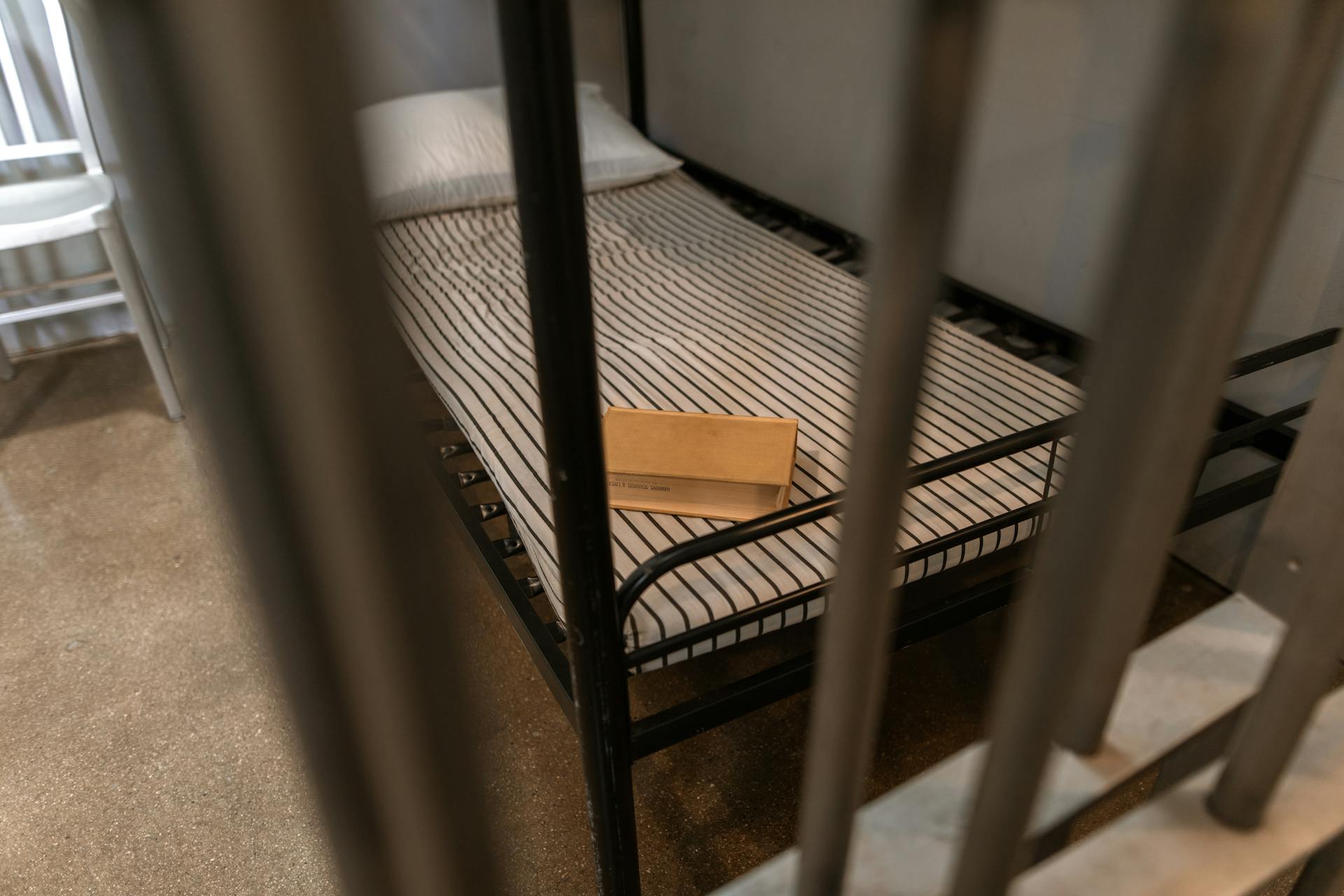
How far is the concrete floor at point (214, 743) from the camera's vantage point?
1.45 metres

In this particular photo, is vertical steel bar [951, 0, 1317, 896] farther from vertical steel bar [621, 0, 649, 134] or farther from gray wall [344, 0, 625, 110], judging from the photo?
vertical steel bar [621, 0, 649, 134]

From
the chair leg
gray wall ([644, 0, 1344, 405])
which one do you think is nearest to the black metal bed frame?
gray wall ([644, 0, 1344, 405])

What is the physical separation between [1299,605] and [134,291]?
2.71 metres

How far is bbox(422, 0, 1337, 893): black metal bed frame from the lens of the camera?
30 cm

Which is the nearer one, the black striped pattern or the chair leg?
the black striped pattern

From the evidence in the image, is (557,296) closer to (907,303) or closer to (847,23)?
(907,303)

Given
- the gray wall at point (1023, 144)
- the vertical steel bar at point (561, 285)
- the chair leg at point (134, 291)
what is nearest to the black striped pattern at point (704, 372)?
the gray wall at point (1023, 144)

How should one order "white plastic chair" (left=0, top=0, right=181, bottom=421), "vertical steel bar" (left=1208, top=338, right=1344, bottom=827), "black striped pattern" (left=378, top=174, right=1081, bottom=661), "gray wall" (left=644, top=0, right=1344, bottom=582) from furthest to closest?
"white plastic chair" (left=0, top=0, right=181, bottom=421) → "gray wall" (left=644, top=0, right=1344, bottom=582) → "black striped pattern" (left=378, top=174, right=1081, bottom=661) → "vertical steel bar" (left=1208, top=338, right=1344, bottom=827)

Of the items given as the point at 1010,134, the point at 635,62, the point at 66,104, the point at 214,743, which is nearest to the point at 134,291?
the point at 66,104

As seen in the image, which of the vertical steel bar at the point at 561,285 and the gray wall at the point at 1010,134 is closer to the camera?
the vertical steel bar at the point at 561,285

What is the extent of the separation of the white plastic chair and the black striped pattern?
72cm

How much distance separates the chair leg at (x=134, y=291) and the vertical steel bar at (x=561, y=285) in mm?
2179

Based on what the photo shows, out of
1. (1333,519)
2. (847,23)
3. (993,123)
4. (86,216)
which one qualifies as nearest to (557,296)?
(1333,519)

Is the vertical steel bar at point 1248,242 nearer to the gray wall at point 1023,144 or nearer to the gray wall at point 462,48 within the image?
the gray wall at point 1023,144
